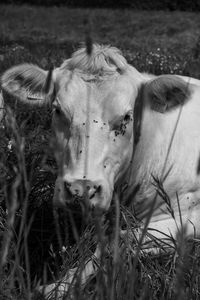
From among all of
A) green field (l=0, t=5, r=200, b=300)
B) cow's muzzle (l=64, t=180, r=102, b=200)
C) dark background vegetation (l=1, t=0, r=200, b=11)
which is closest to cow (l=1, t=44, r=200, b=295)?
cow's muzzle (l=64, t=180, r=102, b=200)

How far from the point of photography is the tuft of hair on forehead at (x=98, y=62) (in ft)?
14.7

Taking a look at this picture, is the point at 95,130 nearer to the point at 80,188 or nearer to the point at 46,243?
the point at 80,188

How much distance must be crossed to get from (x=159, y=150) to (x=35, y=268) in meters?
1.33

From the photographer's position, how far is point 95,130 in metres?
4.13

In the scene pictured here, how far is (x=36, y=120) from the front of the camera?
6.75 metres

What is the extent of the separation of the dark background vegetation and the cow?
38359mm

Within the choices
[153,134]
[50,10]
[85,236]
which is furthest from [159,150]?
[50,10]

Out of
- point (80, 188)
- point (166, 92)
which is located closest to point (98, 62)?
point (166, 92)

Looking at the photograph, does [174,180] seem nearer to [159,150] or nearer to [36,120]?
[159,150]

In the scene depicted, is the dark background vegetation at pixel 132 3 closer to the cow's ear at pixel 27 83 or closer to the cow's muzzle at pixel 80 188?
the cow's ear at pixel 27 83

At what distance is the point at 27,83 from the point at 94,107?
0.86 metres

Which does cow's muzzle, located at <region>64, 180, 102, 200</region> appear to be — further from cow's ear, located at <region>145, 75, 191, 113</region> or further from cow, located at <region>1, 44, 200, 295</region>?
cow's ear, located at <region>145, 75, 191, 113</region>

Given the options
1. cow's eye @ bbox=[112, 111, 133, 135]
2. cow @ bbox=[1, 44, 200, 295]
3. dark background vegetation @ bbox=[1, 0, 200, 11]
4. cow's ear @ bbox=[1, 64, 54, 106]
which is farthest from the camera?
dark background vegetation @ bbox=[1, 0, 200, 11]

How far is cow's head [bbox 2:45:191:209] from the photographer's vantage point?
3.91 metres
